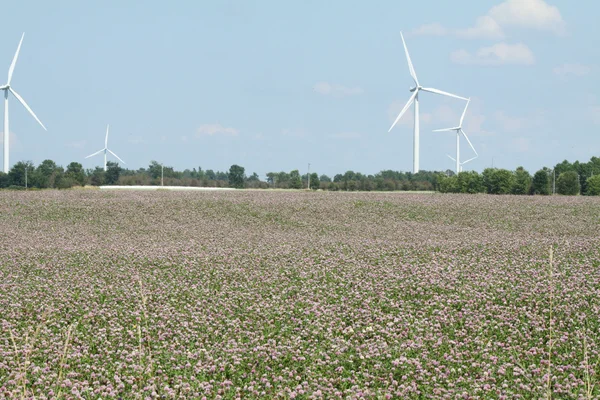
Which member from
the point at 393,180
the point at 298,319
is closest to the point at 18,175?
the point at 393,180

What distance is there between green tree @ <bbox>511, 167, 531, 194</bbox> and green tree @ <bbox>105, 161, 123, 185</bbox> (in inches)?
3169

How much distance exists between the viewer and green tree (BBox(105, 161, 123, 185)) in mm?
118881

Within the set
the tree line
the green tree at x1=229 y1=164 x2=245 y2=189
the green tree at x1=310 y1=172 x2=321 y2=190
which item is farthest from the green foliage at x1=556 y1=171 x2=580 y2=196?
the green tree at x1=229 y1=164 x2=245 y2=189

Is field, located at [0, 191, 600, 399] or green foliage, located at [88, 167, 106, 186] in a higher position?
green foliage, located at [88, 167, 106, 186]

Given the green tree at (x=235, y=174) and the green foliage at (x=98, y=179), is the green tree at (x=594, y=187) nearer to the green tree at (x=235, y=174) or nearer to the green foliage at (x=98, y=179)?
the green tree at (x=235, y=174)

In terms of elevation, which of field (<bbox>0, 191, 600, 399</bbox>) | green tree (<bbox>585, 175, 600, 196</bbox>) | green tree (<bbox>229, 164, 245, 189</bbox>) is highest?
green tree (<bbox>229, 164, 245, 189</bbox>)

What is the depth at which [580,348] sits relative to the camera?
9852 mm

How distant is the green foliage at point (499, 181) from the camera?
73.2 metres

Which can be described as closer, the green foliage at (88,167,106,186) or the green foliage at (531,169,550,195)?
the green foliage at (531,169,550,195)

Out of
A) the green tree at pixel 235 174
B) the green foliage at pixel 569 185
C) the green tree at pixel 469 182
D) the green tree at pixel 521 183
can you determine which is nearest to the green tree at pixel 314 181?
the green tree at pixel 235 174

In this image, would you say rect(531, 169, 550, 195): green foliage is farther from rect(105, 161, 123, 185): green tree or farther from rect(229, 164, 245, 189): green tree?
rect(105, 161, 123, 185): green tree

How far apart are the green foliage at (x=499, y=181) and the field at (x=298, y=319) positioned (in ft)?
161

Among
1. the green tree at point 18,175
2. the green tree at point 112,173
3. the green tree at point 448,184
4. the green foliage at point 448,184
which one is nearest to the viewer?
the green tree at point 448,184

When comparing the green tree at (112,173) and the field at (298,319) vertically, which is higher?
the green tree at (112,173)
